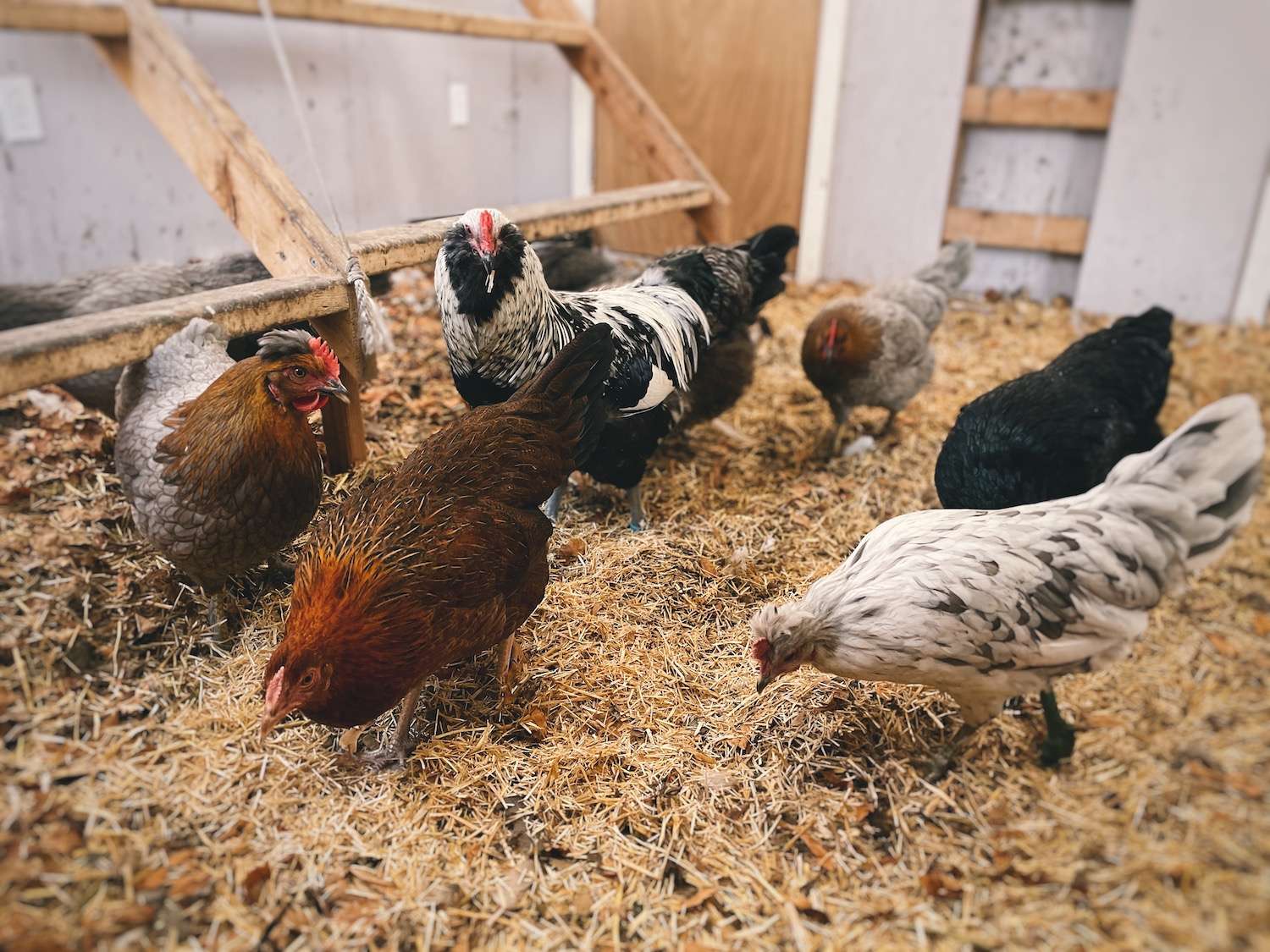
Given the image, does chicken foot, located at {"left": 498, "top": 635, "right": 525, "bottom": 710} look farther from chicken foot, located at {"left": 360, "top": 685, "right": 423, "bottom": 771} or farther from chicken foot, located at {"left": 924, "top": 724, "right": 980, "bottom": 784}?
chicken foot, located at {"left": 924, "top": 724, "right": 980, "bottom": 784}

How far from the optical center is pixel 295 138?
4.48 metres

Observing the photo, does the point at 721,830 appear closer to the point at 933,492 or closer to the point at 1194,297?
the point at 933,492

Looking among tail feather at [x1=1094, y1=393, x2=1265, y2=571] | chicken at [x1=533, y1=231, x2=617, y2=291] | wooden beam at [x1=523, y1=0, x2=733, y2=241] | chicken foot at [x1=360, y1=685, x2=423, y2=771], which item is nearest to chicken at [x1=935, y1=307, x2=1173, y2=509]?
tail feather at [x1=1094, y1=393, x2=1265, y2=571]

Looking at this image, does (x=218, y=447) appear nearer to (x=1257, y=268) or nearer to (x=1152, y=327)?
(x=1152, y=327)

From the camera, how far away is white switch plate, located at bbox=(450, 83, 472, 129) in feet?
17.7

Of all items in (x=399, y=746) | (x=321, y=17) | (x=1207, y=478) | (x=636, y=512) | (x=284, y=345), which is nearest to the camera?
(x=1207, y=478)

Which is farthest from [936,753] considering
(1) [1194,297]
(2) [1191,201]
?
(2) [1191,201]

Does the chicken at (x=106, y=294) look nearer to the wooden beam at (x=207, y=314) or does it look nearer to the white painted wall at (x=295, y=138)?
the wooden beam at (x=207, y=314)

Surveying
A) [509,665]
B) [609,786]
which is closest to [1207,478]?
[609,786]

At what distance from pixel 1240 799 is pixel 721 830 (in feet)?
3.41

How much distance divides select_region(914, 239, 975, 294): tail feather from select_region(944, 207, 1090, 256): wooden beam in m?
1.02

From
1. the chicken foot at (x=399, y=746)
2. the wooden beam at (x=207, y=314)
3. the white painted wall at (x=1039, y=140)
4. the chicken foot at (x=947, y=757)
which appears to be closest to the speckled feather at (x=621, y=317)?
the wooden beam at (x=207, y=314)

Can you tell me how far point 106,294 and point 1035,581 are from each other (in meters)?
3.13

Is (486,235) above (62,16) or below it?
below
